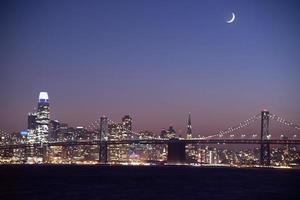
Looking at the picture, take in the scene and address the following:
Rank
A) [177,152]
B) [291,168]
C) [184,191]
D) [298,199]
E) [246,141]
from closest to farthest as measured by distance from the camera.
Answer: [298,199] → [184,191] → [246,141] → [177,152] → [291,168]

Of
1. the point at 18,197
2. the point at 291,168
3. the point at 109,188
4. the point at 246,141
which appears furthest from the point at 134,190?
the point at 291,168

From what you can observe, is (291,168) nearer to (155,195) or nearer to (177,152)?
(177,152)

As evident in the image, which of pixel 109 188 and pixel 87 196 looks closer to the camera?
pixel 87 196

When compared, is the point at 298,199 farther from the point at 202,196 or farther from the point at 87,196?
the point at 87,196

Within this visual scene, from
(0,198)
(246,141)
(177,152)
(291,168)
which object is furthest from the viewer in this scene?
(291,168)

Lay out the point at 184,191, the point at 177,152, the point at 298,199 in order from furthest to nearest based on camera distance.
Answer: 1. the point at 177,152
2. the point at 184,191
3. the point at 298,199

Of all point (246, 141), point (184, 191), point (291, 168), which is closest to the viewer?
point (184, 191)

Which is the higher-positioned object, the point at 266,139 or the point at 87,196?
the point at 266,139

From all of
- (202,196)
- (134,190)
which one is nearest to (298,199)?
(202,196)

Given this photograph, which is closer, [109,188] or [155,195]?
[155,195]
